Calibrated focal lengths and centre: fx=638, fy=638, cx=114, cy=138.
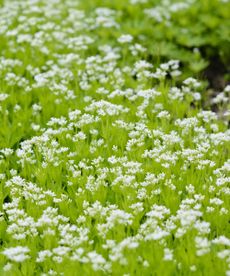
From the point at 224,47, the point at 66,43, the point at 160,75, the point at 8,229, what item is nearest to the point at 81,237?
the point at 8,229

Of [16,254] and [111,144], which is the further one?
[111,144]

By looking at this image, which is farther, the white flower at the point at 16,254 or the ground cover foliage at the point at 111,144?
the ground cover foliage at the point at 111,144

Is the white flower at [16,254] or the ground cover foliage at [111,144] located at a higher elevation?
the white flower at [16,254]

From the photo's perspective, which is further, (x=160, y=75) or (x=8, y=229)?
(x=160, y=75)

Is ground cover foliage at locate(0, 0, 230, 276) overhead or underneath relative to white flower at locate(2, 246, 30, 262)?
underneath

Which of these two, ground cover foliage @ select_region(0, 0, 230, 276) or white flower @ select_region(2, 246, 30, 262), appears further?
ground cover foliage @ select_region(0, 0, 230, 276)

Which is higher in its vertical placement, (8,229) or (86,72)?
(8,229)

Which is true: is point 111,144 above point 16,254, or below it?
below

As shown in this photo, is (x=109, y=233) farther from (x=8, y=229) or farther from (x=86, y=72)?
(x=86, y=72)
